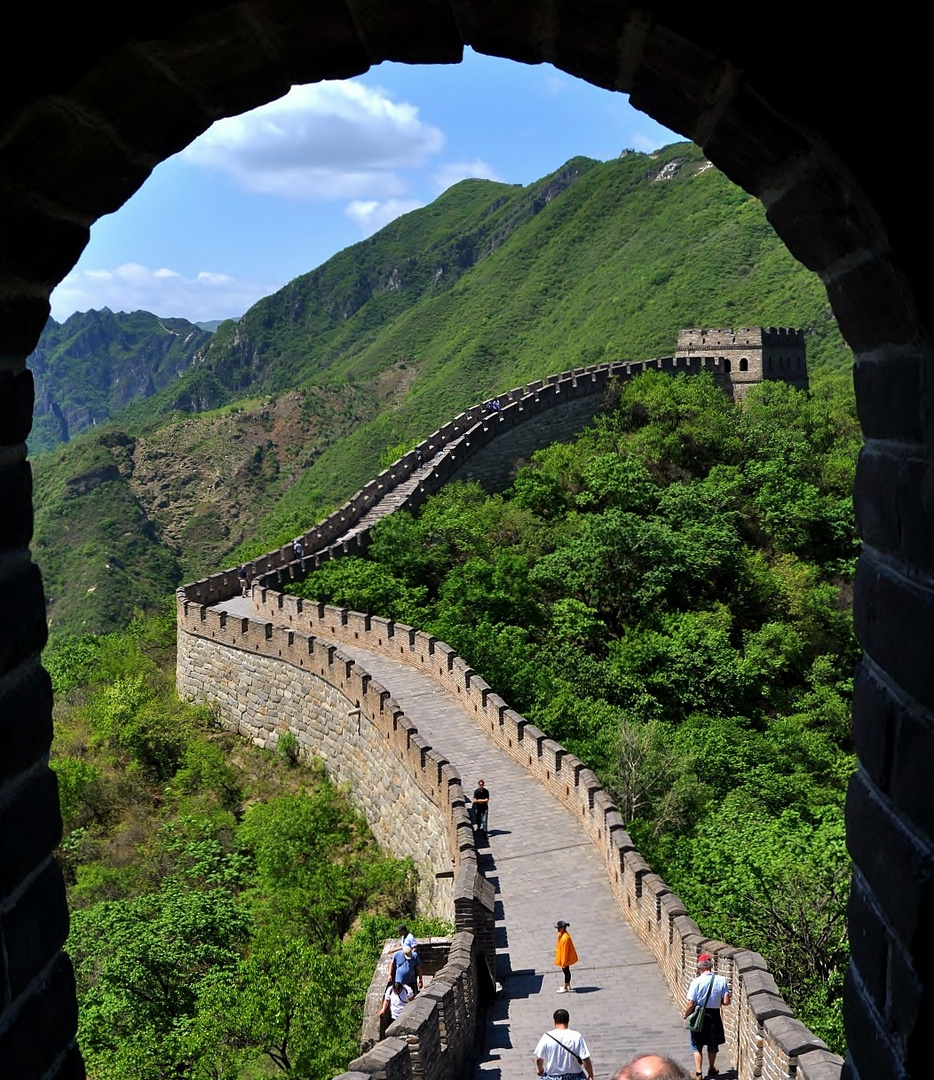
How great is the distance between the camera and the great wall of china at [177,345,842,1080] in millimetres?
8844

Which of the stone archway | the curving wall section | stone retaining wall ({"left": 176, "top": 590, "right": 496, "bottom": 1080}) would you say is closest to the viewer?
the stone archway

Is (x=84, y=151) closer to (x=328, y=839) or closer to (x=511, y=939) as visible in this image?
(x=511, y=939)

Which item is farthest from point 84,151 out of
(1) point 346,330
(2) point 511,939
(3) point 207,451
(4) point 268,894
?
(1) point 346,330

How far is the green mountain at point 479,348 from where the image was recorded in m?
69.9

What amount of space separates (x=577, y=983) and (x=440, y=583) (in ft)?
61.6

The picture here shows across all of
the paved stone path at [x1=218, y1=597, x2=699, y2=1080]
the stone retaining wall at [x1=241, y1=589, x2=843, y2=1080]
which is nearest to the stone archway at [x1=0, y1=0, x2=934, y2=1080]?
the stone retaining wall at [x1=241, y1=589, x2=843, y2=1080]

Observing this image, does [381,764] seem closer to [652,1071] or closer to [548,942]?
[548,942]

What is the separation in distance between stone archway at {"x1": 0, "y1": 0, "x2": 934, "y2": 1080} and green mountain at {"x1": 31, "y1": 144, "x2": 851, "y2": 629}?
165ft

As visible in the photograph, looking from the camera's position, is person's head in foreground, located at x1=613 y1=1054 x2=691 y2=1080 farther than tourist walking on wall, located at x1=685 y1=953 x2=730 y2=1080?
No

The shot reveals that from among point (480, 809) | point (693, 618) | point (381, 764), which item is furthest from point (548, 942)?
point (693, 618)

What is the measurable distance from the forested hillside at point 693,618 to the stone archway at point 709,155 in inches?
346

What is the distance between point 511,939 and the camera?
40.2 feet

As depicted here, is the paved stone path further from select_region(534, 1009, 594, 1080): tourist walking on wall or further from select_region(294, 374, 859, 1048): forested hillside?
select_region(534, 1009, 594, 1080): tourist walking on wall

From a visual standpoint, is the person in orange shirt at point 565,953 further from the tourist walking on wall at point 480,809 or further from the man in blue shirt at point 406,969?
the tourist walking on wall at point 480,809
